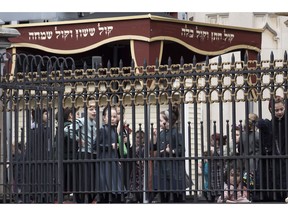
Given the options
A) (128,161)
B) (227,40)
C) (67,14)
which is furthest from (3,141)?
(67,14)

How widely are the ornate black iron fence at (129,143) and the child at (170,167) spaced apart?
13 millimetres

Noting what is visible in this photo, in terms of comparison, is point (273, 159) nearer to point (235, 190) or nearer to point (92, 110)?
point (235, 190)

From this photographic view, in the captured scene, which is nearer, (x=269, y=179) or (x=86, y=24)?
(x=269, y=179)

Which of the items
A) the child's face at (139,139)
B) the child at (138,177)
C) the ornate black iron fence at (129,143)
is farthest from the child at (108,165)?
the child's face at (139,139)

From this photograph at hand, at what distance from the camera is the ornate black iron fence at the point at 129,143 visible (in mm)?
16719

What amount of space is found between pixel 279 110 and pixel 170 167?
60.6 inches

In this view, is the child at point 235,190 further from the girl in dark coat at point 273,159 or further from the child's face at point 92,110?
the child's face at point 92,110

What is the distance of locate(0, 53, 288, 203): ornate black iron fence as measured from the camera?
54.9ft

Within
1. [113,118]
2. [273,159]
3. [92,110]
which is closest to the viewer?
[273,159]

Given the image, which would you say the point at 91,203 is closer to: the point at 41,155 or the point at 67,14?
the point at 41,155

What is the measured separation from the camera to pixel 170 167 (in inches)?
674

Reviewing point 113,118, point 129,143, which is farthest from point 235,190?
point 113,118

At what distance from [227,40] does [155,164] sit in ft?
33.1

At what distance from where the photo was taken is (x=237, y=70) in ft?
54.4
